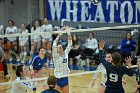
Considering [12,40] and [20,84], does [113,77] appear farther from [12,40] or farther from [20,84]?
[12,40]

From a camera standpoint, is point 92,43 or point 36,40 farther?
point 36,40

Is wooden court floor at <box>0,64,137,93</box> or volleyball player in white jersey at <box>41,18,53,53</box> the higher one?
volleyball player in white jersey at <box>41,18,53,53</box>

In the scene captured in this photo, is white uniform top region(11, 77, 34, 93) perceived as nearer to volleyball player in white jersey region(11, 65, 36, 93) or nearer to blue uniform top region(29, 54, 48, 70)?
volleyball player in white jersey region(11, 65, 36, 93)

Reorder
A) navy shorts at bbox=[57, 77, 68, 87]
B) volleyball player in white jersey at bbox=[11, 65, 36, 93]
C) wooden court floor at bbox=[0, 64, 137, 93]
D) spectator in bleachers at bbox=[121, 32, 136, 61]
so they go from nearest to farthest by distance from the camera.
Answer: volleyball player in white jersey at bbox=[11, 65, 36, 93]
navy shorts at bbox=[57, 77, 68, 87]
wooden court floor at bbox=[0, 64, 137, 93]
spectator in bleachers at bbox=[121, 32, 136, 61]

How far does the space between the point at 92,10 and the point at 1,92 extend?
22.8ft

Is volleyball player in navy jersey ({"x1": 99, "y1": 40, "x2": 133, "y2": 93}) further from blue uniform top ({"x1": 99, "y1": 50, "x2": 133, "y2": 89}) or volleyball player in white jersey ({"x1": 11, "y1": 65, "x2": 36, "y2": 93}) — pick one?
volleyball player in white jersey ({"x1": 11, "y1": 65, "x2": 36, "y2": 93})

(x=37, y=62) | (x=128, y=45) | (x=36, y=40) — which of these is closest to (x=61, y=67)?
(x=37, y=62)

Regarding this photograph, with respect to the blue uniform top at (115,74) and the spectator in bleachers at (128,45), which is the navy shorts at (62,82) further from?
the spectator in bleachers at (128,45)

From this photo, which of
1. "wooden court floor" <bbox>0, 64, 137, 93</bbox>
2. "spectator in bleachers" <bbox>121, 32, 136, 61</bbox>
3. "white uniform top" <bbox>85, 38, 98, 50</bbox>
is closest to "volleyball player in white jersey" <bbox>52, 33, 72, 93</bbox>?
"wooden court floor" <bbox>0, 64, 137, 93</bbox>

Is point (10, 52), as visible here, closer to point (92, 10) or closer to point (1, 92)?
point (92, 10)

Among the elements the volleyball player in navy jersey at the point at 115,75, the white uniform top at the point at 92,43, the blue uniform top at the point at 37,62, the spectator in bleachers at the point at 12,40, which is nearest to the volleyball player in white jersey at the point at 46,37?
the spectator in bleachers at the point at 12,40

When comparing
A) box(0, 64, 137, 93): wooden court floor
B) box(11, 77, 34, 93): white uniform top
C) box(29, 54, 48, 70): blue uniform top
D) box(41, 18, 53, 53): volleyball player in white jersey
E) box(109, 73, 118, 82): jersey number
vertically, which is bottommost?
box(0, 64, 137, 93): wooden court floor

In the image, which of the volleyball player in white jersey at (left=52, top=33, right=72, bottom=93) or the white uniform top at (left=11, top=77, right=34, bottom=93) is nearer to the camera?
the white uniform top at (left=11, top=77, right=34, bottom=93)

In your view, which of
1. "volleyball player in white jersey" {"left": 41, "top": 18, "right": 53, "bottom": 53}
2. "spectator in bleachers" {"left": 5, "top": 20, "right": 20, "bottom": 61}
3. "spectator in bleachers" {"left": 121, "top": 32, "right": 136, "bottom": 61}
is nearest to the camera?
"spectator in bleachers" {"left": 121, "top": 32, "right": 136, "bottom": 61}
